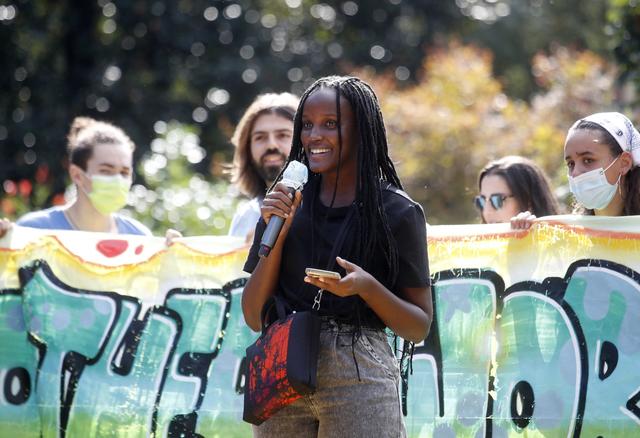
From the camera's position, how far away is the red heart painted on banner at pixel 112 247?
5.67 metres

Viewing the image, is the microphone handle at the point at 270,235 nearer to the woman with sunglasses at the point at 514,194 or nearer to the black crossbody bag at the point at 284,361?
the black crossbody bag at the point at 284,361

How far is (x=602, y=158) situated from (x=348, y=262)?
1.80 meters

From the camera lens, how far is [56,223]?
5965mm

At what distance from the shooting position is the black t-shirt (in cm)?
347

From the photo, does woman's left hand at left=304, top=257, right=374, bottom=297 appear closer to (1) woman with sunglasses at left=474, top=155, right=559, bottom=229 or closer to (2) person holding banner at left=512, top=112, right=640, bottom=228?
(2) person holding banner at left=512, top=112, right=640, bottom=228

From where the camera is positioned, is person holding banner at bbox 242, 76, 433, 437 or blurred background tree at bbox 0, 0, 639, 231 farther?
blurred background tree at bbox 0, 0, 639, 231

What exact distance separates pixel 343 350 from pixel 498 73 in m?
25.6

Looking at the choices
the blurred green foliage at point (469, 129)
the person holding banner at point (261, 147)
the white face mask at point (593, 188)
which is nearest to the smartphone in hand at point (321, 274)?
the white face mask at point (593, 188)

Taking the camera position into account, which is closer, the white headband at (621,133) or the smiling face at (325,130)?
the smiling face at (325,130)

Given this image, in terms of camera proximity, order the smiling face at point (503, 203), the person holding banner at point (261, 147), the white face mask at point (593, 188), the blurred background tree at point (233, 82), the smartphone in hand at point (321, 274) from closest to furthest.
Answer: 1. the smartphone in hand at point (321, 274)
2. the white face mask at point (593, 188)
3. the smiling face at point (503, 203)
4. the person holding banner at point (261, 147)
5. the blurred background tree at point (233, 82)

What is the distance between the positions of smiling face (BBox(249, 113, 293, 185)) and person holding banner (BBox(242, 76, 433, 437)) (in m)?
2.10

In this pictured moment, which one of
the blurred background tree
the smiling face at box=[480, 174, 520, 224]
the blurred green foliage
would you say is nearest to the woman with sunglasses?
the smiling face at box=[480, 174, 520, 224]

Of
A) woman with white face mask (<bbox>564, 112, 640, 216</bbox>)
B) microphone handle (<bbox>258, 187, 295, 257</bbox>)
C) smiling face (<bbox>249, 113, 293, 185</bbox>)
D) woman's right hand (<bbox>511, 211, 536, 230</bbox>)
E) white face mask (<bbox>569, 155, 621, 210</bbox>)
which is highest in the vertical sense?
smiling face (<bbox>249, 113, 293, 185</bbox>)

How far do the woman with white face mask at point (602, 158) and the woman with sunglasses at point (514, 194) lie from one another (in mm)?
920
